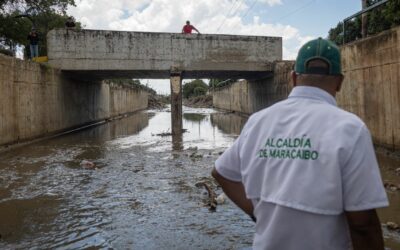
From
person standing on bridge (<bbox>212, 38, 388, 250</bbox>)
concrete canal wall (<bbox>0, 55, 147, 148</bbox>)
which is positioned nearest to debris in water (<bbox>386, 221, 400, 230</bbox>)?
person standing on bridge (<bbox>212, 38, 388, 250</bbox>)

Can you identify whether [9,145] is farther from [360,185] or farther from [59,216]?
[360,185]

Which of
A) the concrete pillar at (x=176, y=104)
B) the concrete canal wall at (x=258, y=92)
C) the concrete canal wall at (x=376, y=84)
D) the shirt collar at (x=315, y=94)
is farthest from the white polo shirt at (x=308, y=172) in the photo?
the concrete pillar at (x=176, y=104)

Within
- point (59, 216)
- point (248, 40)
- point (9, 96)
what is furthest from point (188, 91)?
point (59, 216)

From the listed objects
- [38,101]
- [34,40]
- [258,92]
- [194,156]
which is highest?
[34,40]

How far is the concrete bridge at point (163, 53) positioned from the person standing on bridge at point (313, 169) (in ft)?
64.8

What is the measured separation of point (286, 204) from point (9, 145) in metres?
15.4

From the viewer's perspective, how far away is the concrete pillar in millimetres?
21828

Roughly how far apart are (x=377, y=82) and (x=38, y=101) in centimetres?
1373

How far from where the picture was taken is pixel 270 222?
194 centimetres

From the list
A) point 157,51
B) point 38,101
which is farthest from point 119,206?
point 157,51

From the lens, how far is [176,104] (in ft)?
72.2

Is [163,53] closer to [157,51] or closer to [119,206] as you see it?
[157,51]

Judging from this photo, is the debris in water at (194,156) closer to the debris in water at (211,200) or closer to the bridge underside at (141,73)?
the debris in water at (211,200)

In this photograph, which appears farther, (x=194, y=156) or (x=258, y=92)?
(x=258, y=92)
